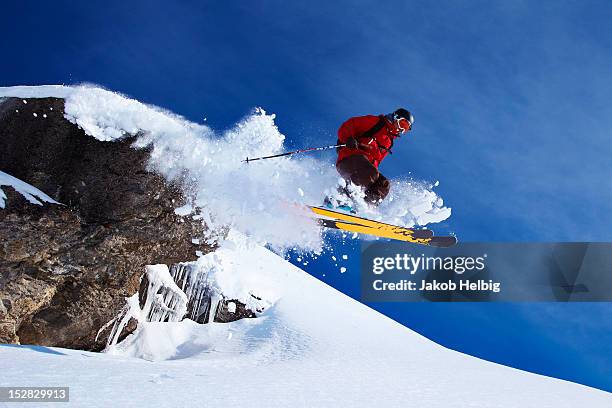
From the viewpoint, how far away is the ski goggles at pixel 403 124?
8.91m

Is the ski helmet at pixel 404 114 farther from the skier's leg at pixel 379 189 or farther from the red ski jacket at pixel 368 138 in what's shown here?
the skier's leg at pixel 379 189

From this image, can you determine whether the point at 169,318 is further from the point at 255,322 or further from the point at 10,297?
the point at 10,297

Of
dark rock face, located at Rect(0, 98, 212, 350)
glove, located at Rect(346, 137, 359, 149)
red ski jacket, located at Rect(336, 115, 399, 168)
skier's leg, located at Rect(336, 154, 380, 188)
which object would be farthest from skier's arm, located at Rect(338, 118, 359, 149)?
dark rock face, located at Rect(0, 98, 212, 350)

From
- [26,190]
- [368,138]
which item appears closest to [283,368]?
[368,138]

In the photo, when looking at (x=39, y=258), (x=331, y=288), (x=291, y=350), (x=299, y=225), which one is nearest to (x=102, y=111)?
(x=39, y=258)

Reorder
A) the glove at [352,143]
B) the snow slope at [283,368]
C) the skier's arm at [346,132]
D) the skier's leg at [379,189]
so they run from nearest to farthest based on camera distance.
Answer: the snow slope at [283,368]
the glove at [352,143]
the skier's arm at [346,132]
the skier's leg at [379,189]

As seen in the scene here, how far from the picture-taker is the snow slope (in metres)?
5.84

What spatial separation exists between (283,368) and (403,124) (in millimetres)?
4878

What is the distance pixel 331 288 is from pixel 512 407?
13787 millimetres

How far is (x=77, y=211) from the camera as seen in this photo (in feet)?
33.6

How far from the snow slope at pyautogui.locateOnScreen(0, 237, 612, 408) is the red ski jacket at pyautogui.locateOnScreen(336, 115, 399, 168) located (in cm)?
379

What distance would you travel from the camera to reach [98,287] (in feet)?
34.8

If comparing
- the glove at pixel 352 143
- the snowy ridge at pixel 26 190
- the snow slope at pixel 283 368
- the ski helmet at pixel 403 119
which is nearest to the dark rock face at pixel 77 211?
the snowy ridge at pixel 26 190

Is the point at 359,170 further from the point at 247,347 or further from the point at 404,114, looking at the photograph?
the point at 247,347
